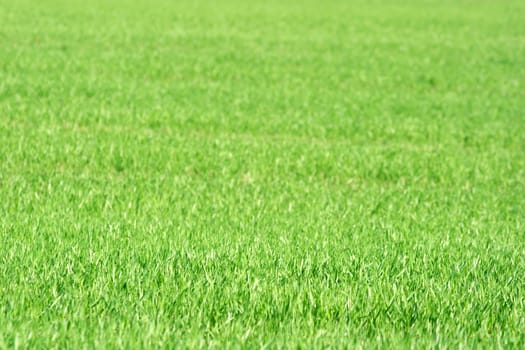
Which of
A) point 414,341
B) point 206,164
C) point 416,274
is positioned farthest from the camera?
point 206,164

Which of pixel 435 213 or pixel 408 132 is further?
pixel 408 132

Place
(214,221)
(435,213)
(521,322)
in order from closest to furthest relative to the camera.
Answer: (521,322)
(214,221)
(435,213)

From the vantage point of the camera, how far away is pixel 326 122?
13.6 meters

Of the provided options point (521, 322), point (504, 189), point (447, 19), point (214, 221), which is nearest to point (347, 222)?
point (214, 221)

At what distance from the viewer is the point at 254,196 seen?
8.66m

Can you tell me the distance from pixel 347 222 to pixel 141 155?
3.84 metres

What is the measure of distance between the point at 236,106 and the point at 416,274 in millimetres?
9173

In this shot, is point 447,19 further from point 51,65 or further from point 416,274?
point 416,274

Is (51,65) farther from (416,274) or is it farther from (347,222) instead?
(416,274)

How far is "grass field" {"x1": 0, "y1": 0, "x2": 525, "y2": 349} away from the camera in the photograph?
479cm

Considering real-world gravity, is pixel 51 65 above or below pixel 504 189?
above

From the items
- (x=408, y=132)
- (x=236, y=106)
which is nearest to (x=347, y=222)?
(x=408, y=132)

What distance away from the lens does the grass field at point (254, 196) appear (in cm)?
479

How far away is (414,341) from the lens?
443cm
